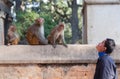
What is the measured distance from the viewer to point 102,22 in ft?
22.1

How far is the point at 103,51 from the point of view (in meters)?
3.52

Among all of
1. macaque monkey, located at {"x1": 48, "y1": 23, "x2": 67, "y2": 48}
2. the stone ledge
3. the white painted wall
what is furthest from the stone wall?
the white painted wall

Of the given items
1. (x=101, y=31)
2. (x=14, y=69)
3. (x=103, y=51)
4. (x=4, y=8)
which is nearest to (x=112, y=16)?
(x=101, y=31)

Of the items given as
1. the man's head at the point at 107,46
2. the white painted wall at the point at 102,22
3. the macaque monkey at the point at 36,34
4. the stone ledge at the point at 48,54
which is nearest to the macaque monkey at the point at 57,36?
the macaque monkey at the point at 36,34

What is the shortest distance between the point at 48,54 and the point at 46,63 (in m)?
0.12

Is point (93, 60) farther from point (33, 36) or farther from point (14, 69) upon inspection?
point (33, 36)

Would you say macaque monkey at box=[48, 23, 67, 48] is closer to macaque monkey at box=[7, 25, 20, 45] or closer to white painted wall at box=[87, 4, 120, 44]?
macaque monkey at box=[7, 25, 20, 45]

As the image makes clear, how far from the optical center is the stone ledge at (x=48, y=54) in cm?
509

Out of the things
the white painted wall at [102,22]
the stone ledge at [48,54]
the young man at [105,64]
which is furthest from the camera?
the white painted wall at [102,22]

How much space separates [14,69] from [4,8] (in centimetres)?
557

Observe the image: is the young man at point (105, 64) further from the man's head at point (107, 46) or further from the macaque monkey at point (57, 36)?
the macaque monkey at point (57, 36)

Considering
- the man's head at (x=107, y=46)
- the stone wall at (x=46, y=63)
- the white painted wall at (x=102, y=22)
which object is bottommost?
the stone wall at (x=46, y=63)

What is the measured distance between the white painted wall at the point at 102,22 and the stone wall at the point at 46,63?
4.98ft

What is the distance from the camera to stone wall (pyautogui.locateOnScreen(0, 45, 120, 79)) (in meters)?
5.10
